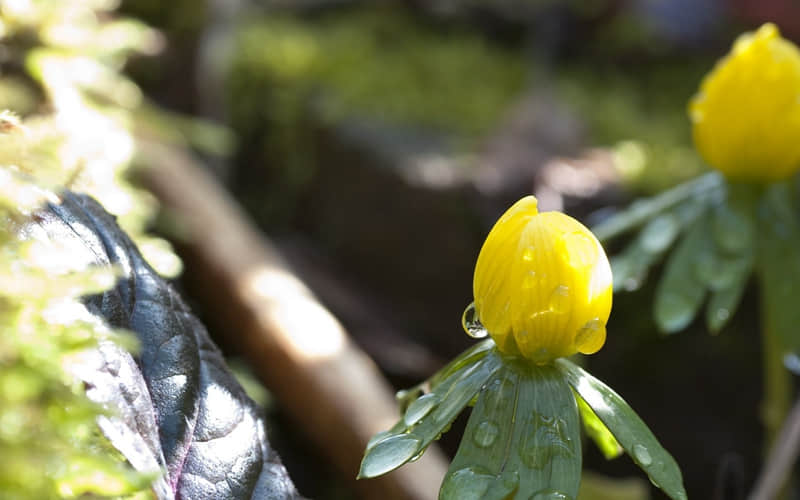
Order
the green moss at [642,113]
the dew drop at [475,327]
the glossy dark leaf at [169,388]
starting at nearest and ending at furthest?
the glossy dark leaf at [169,388], the dew drop at [475,327], the green moss at [642,113]

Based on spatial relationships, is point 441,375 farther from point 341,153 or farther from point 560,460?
point 341,153

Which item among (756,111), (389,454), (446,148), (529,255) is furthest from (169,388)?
(446,148)

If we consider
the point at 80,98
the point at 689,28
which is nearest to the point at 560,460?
the point at 80,98

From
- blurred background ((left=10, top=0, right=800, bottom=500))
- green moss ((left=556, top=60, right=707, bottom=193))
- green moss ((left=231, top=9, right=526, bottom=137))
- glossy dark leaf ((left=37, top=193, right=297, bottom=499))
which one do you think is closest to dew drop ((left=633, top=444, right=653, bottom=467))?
glossy dark leaf ((left=37, top=193, right=297, bottom=499))

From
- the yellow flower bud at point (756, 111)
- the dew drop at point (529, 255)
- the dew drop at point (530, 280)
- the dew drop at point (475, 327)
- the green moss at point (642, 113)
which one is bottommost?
the green moss at point (642, 113)

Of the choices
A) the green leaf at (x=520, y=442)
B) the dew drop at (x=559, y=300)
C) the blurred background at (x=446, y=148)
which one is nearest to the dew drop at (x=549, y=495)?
the green leaf at (x=520, y=442)

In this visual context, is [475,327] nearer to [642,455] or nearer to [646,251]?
[642,455]

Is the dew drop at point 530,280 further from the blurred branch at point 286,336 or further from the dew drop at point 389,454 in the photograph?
the blurred branch at point 286,336
